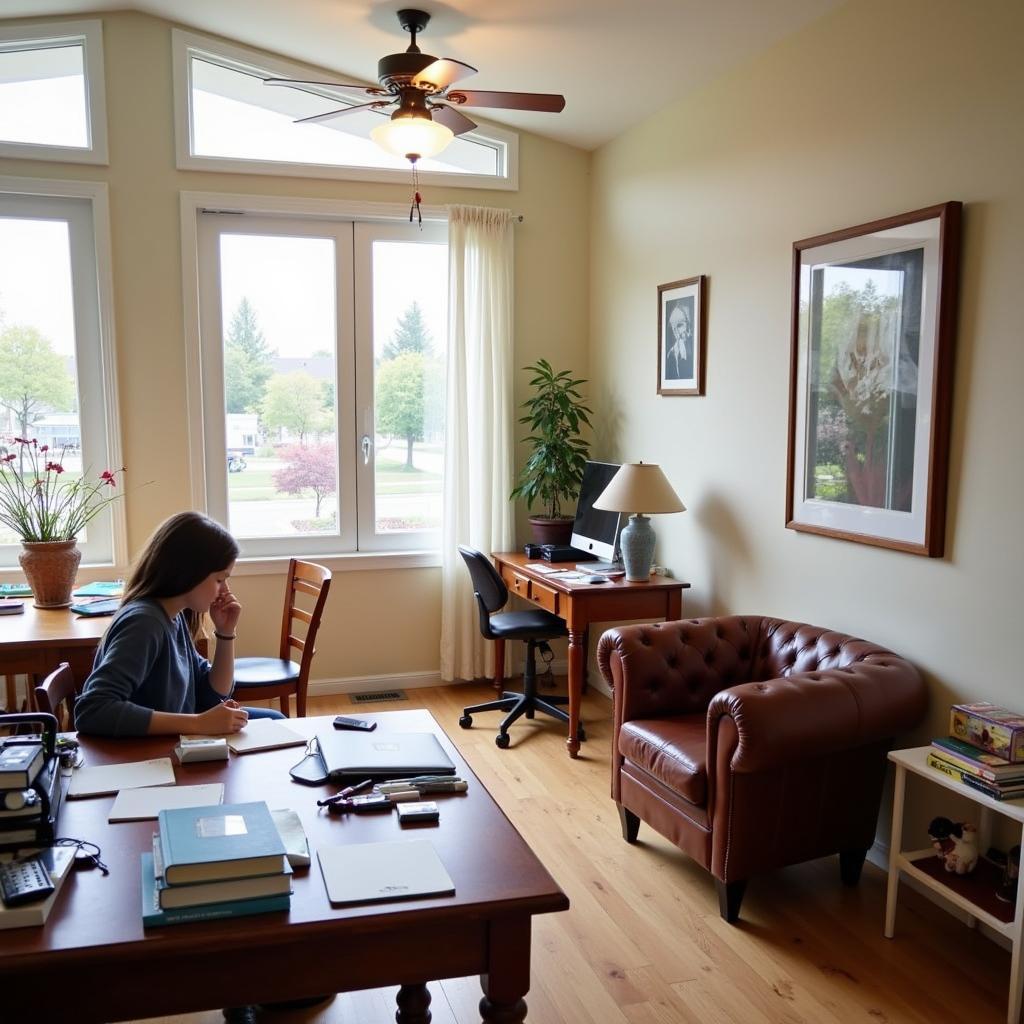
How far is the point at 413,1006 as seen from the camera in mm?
1782

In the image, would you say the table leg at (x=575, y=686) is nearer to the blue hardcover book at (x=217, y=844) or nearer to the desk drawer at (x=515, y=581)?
the desk drawer at (x=515, y=581)

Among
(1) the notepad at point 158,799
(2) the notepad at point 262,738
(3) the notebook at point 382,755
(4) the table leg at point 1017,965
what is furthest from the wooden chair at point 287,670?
(4) the table leg at point 1017,965

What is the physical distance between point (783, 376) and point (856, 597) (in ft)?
2.91

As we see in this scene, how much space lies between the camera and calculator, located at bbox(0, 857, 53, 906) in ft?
4.36

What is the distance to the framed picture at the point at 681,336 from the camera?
4.00m

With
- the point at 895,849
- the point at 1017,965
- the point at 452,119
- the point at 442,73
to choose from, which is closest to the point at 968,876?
the point at 895,849

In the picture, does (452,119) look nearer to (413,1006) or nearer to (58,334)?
(58,334)

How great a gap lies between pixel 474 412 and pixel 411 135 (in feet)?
6.38

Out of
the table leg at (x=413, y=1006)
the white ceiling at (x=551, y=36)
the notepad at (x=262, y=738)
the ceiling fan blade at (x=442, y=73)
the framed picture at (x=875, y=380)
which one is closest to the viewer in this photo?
the table leg at (x=413, y=1006)

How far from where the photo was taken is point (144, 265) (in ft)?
14.4

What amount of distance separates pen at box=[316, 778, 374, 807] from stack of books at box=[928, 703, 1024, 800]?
1566 mm

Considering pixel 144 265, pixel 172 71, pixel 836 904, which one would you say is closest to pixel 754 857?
pixel 836 904

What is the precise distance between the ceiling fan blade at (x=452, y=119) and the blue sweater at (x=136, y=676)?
6.87 feet

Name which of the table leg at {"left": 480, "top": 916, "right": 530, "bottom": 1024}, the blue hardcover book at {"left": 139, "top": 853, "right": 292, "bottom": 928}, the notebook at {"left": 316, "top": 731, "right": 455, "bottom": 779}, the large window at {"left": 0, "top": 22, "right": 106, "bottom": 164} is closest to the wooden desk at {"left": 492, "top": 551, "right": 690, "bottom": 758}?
the notebook at {"left": 316, "top": 731, "right": 455, "bottom": 779}
